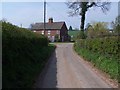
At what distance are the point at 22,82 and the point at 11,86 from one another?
130cm

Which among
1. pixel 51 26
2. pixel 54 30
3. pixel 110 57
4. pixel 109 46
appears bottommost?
pixel 110 57

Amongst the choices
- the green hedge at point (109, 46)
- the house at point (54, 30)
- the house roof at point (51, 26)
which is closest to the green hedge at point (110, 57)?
the green hedge at point (109, 46)

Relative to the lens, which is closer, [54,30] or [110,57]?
[110,57]

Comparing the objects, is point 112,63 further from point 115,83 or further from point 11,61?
point 11,61


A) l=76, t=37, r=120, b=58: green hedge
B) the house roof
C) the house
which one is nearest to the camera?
l=76, t=37, r=120, b=58: green hedge

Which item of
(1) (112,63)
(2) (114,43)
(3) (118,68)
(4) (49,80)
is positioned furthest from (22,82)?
(2) (114,43)

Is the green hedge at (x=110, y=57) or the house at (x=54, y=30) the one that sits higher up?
the house at (x=54, y=30)

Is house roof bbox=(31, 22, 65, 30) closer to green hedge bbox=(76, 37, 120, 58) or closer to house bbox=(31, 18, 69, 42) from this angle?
house bbox=(31, 18, 69, 42)

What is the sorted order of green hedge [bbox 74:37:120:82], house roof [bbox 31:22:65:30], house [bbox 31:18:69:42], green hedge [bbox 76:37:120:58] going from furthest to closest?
house roof [bbox 31:22:65:30]
house [bbox 31:18:69:42]
green hedge [bbox 76:37:120:58]
green hedge [bbox 74:37:120:82]

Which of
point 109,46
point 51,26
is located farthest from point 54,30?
point 109,46

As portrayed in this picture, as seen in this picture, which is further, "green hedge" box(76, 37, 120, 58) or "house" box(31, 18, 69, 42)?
"house" box(31, 18, 69, 42)

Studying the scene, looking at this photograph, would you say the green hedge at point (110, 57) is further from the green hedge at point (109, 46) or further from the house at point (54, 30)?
the house at point (54, 30)

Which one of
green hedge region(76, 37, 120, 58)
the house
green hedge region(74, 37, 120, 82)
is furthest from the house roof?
green hedge region(74, 37, 120, 82)

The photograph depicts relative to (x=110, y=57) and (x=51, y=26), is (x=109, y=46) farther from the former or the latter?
(x=51, y=26)
